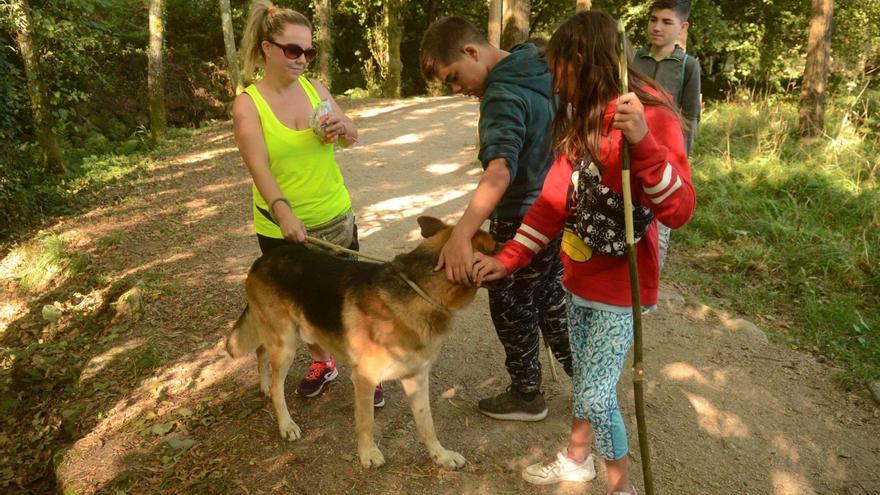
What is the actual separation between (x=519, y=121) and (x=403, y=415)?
89.5 inches

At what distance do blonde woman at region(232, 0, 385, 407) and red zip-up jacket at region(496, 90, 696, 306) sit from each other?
129 centimetres

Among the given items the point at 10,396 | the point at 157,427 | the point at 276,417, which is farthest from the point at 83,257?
the point at 276,417

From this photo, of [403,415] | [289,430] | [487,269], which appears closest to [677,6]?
[487,269]

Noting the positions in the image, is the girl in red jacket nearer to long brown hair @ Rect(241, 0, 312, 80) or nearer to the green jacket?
long brown hair @ Rect(241, 0, 312, 80)

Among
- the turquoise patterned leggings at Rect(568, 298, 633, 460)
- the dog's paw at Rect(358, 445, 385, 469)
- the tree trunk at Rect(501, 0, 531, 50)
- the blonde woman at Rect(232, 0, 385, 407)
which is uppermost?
the tree trunk at Rect(501, 0, 531, 50)

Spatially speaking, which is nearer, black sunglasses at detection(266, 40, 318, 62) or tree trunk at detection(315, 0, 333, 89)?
black sunglasses at detection(266, 40, 318, 62)

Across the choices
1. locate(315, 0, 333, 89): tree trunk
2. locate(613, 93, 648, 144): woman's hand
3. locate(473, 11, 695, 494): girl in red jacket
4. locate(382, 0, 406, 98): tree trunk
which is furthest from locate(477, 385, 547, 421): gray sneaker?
locate(382, 0, 406, 98): tree trunk

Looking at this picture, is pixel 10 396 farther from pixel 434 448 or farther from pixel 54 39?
pixel 54 39

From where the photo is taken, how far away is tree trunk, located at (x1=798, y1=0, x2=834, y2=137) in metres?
8.88

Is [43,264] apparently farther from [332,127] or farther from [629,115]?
[629,115]

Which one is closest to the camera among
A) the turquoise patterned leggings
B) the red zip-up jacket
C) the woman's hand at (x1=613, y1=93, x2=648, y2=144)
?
the woman's hand at (x1=613, y1=93, x2=648, y2=144)

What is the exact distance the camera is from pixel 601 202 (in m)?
2.18

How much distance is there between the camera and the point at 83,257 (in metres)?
6.92

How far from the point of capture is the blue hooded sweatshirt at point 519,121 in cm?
248
